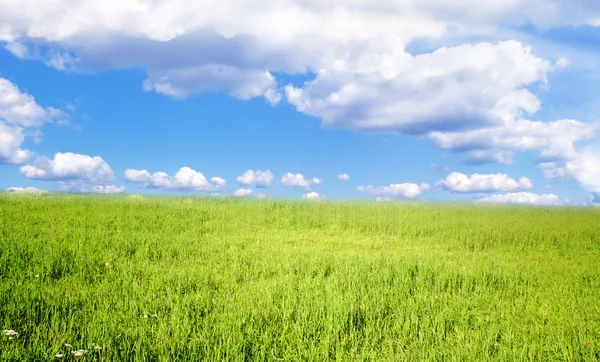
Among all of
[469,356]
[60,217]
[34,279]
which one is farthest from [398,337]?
[60,217]

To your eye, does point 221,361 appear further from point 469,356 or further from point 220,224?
point 220,224

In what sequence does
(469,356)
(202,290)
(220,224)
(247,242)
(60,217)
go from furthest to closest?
1. (220,224)
2. (60,217)
3. (247,242)
4. (202,290)
5. (469,356)

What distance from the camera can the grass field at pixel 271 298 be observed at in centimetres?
560

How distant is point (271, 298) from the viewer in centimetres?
760

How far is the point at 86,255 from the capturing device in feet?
36.1

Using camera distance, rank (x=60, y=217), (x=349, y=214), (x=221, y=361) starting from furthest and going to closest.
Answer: (x=349, y=214) < (x=60, y=217) < (x=221, y=361)

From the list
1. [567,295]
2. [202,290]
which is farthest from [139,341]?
[567,295]

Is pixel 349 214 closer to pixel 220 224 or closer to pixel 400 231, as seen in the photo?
pixel 400 231

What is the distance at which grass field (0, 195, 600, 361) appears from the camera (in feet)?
18.4

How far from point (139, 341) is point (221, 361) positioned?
42.6 inches

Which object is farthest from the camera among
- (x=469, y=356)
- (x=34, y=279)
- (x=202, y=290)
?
(x=34, y=279)

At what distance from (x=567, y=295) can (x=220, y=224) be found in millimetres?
13466

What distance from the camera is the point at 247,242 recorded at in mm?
14906

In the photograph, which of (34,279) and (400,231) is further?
(400,231)
